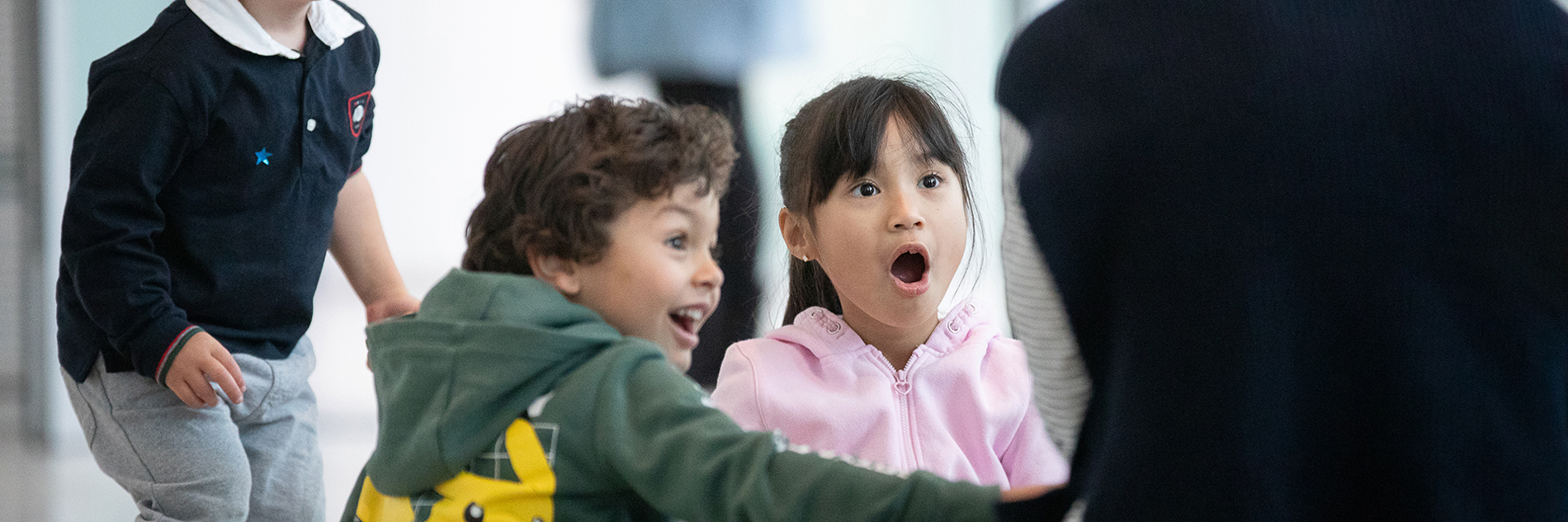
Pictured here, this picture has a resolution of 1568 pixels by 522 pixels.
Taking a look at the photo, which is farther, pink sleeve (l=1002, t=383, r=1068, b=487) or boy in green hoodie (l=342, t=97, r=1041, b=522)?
pink sleeve (l=1002, t=383, r=1068, b=487)

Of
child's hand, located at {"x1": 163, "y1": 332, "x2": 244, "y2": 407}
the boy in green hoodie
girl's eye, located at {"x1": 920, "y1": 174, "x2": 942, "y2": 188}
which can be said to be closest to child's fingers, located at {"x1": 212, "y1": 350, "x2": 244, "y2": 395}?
child's hand, located at {"x1": 163, "y1": 332, "x2": 244, "y2": 407}

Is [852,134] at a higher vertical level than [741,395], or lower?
higher

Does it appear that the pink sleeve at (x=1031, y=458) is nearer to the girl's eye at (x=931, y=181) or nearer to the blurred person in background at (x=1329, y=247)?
the girl's eye at (x=931, y=181)

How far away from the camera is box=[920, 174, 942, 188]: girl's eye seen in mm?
1186

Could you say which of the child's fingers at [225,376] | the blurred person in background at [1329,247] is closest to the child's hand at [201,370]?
the child's fingers at [225,376]

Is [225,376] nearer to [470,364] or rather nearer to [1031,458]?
[470,364]

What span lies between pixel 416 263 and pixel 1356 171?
2540mm

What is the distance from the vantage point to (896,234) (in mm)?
1154

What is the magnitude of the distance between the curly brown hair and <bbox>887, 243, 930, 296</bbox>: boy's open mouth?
27cm

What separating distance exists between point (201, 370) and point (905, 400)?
0.66 meters

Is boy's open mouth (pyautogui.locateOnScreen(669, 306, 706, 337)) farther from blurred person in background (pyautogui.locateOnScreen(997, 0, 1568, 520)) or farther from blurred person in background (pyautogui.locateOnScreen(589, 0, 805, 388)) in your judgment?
blurred person in background (pyautogui.locateOnScreen(589, 0, 805, 388))

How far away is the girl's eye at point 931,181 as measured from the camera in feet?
3.89

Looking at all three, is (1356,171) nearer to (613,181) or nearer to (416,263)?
(613,181)

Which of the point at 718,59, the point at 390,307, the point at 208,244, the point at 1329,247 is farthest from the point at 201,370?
the point at 718,59
